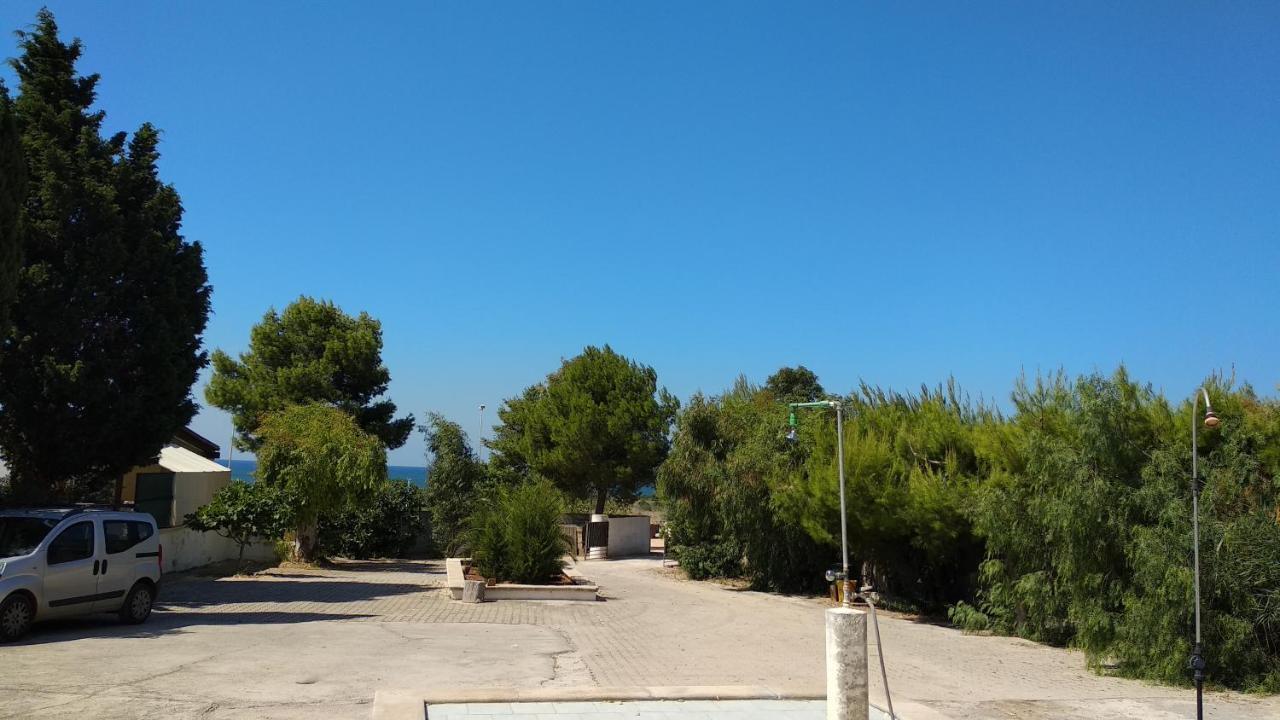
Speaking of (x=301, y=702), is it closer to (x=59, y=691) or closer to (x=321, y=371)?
(x=59, y=691)

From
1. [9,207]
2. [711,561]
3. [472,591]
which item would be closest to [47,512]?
[9,207]

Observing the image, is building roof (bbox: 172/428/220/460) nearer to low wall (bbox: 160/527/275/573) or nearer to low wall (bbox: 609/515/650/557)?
low wall (bbox: 160/527/275/573)

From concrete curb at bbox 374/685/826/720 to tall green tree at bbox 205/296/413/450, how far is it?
88.6ft

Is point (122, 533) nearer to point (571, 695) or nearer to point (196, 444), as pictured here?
point (571, 695)

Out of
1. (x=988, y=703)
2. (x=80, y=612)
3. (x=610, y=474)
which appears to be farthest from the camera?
(x=610, y=474)

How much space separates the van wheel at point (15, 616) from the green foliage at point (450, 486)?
837 inches

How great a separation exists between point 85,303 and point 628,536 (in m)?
23.9

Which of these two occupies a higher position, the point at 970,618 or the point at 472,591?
the point at 472,591

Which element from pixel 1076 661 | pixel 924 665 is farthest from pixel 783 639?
pixel 1076 661

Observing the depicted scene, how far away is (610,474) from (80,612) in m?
25.4

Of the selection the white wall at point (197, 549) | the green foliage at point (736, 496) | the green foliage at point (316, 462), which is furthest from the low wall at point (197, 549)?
the green foliage at point (736, 496)

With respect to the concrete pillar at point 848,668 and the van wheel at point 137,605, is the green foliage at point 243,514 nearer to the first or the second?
the van wheel at point 137,605

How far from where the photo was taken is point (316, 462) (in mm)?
25266

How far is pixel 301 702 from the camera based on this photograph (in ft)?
29.7
